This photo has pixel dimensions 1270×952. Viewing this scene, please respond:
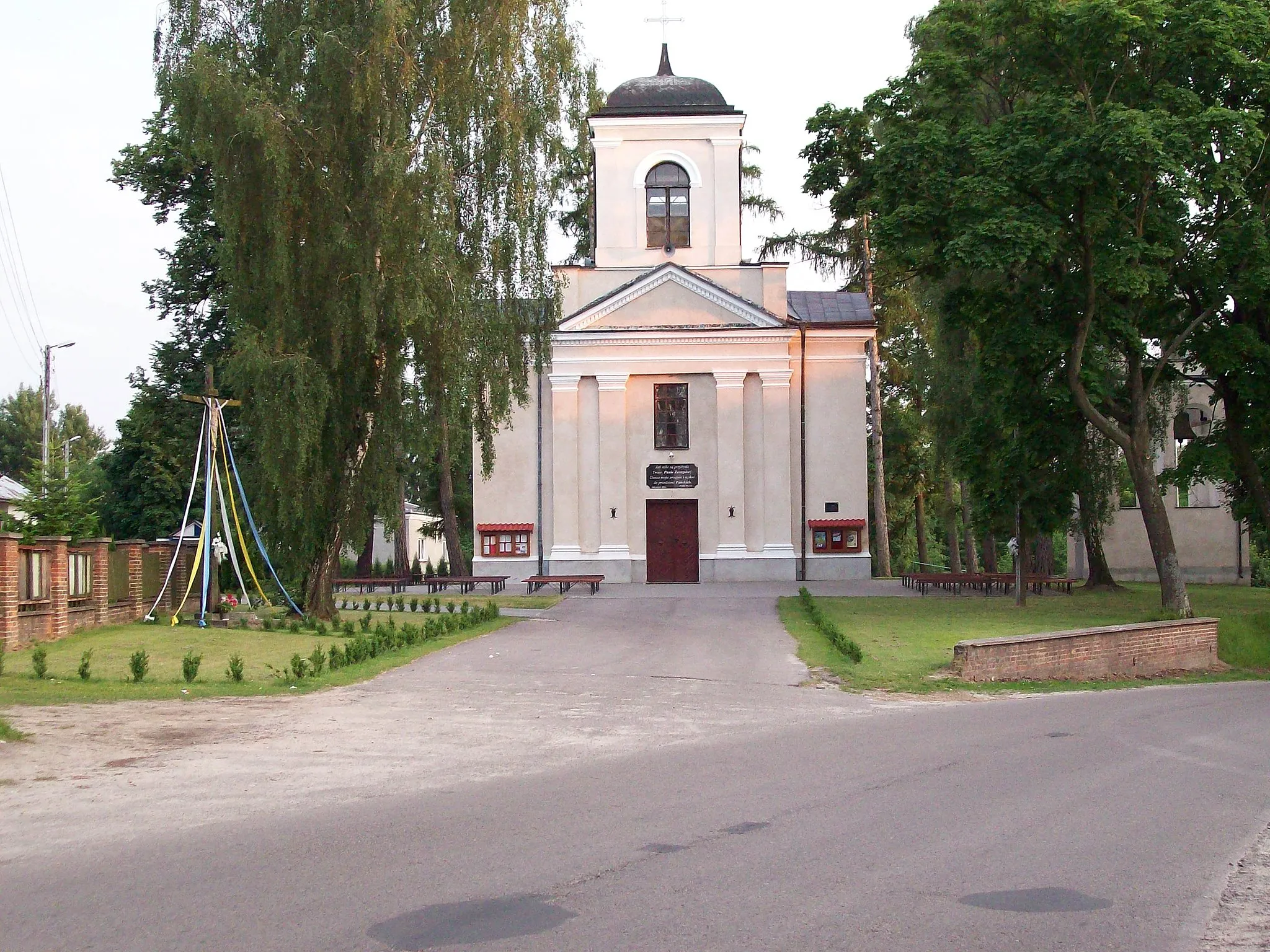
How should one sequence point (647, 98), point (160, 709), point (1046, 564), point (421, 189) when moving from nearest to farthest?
point (160, 709) → point (421, 189) → point (1046, 564) → point (647, 98)

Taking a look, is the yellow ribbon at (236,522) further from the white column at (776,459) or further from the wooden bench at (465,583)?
the white column at (776,459)

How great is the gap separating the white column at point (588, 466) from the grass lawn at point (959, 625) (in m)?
9.87

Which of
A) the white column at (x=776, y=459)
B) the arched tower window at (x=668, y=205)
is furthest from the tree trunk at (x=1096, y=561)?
the arched tower window at (x=668, y=205)

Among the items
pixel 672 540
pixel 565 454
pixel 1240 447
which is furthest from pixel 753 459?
pixel 1240 447

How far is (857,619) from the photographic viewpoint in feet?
85.9

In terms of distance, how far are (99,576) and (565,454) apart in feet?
68.0

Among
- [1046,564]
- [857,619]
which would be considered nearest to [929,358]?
[1046,564]

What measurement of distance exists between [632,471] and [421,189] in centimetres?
1998

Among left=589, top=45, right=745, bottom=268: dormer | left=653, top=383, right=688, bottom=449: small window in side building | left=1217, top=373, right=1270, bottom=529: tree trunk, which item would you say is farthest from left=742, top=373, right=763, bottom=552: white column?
left=1217, top=373, right=1270, bottom=529: tree trunk

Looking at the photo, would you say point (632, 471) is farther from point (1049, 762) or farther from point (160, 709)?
point (1049, 762)

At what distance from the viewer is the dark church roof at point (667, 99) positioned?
4278 cm

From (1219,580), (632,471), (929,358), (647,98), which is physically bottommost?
(1219,580)

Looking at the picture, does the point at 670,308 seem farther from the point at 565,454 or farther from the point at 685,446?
the point at 565,454

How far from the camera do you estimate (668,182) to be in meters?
43.2
